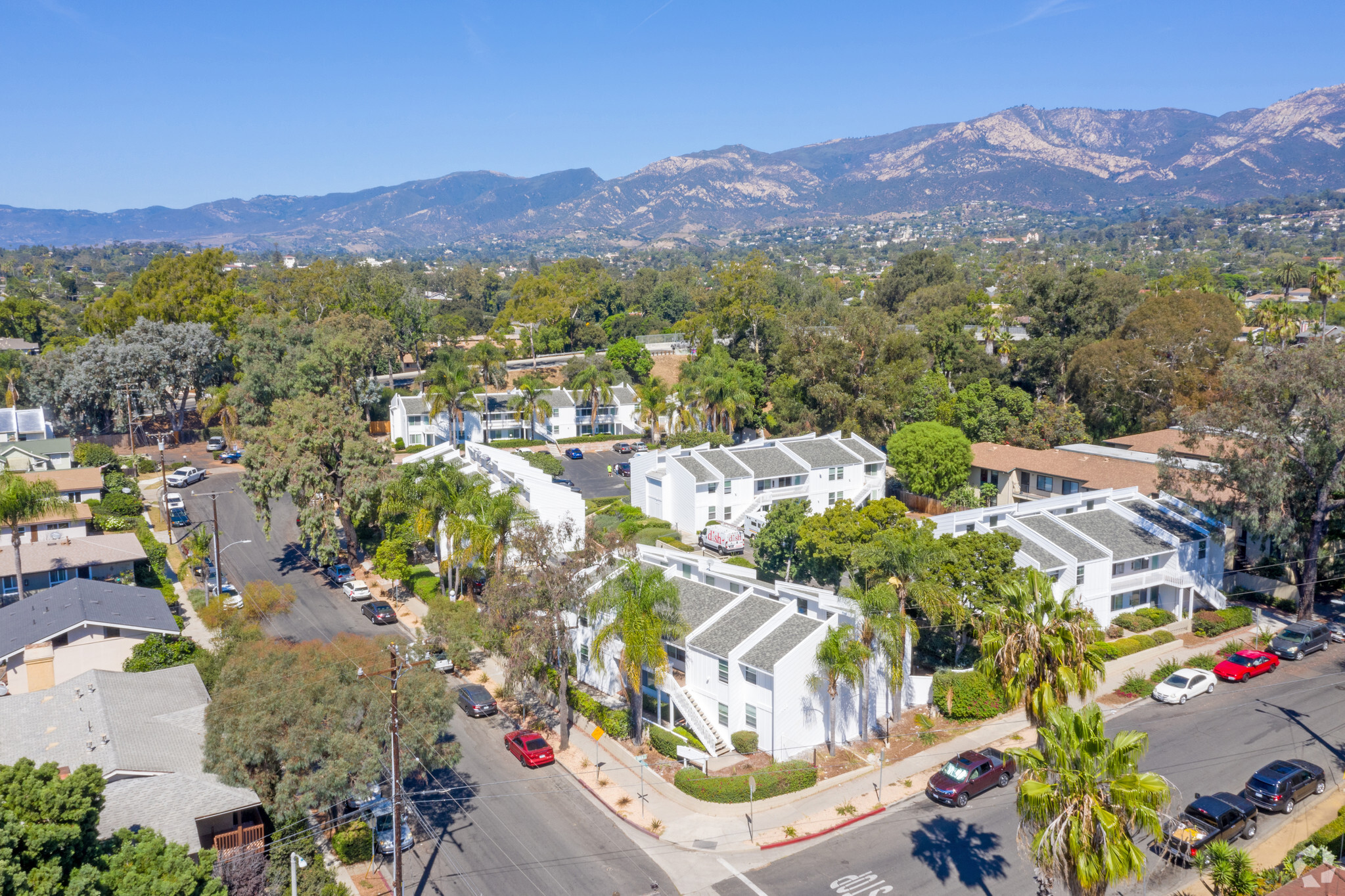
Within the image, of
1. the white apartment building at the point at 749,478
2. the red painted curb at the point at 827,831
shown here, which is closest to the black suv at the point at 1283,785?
the red painted curb at the point at 827,831

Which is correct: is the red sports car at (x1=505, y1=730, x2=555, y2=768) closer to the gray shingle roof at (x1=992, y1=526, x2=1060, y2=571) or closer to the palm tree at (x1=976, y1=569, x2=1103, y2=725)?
the palm tree at (x1=976, y1=569, x2=1103, y2=725)

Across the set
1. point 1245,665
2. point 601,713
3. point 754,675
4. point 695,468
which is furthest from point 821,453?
point 754,675

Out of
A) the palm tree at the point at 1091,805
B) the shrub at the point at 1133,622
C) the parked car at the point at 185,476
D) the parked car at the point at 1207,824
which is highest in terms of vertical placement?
the palm tree at the point at 1091,805

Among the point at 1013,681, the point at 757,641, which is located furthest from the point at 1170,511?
the point at 1013,681

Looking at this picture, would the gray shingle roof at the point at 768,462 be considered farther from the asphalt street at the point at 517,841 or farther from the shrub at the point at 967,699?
the asphalt street at the point at 517,841

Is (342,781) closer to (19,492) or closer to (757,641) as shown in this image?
(757,641)
